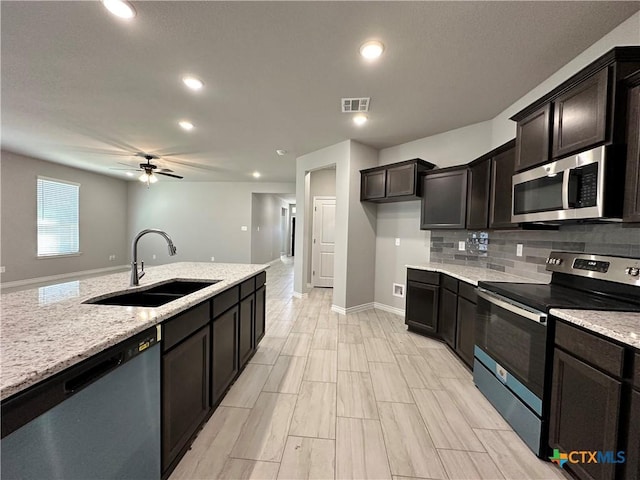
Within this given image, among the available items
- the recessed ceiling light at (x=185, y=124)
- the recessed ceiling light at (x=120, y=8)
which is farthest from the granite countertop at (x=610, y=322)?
the recessed ceiling light at (x=185, y=124)

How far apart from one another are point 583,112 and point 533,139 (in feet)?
1.21

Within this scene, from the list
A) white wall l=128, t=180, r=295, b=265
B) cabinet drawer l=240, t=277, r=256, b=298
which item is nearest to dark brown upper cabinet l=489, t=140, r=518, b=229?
cabinet drawer l=240, t=277, r=256, b=298

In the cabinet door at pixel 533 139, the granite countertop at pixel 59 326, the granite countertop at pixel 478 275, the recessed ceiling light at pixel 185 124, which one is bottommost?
the granite countertop at pixel 59 326

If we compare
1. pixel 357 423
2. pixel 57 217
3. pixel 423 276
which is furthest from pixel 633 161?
pixel 57 217

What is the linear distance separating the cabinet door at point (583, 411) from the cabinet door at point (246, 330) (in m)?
2.16

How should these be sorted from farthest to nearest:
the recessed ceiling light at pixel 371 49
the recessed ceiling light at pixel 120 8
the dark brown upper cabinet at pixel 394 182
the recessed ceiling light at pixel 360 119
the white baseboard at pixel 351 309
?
the white baseboard at pixel 351 309 → the dark brown upper cabinet at pixel 394 182 → the recessed ceiling light at pixel 360 119 → the recessed ceiling light at pixel 371 49 → the recessed ceiling light at pixel 120 8

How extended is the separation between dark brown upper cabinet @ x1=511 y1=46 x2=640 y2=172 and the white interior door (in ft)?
13.4

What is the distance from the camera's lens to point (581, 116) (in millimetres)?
1530

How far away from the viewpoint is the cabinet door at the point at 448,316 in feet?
8.68

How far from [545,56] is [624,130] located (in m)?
1.07

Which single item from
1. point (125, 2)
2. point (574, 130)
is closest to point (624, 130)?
point (574, 130)

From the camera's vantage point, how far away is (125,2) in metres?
1.60

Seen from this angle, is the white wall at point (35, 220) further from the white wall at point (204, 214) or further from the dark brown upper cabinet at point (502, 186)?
the dark brown upper cabinet at point (502, 186)

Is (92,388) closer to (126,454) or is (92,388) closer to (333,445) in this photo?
(126,454)
